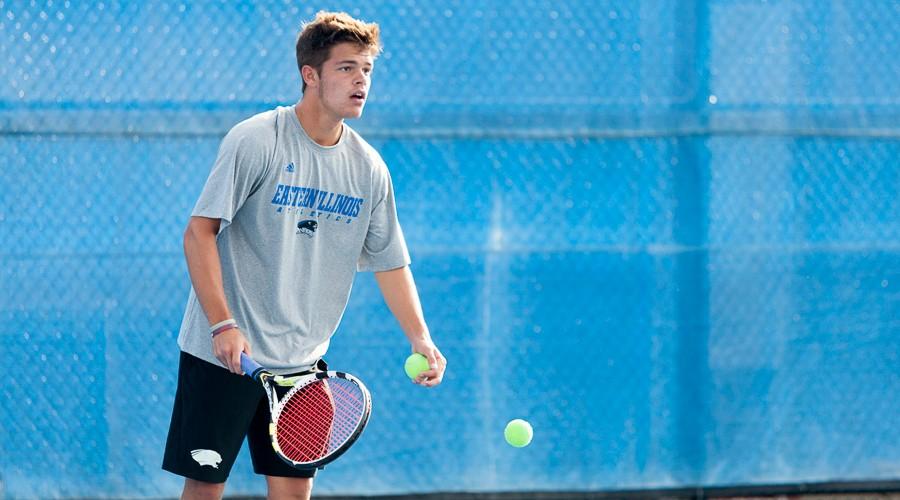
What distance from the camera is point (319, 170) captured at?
3256 mm

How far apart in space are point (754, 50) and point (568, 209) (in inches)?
38.2

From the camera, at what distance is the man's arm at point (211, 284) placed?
9.79ft

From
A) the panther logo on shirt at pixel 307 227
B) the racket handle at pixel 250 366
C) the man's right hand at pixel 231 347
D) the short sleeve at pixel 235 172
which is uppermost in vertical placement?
the short sleeve at pixel 235 172

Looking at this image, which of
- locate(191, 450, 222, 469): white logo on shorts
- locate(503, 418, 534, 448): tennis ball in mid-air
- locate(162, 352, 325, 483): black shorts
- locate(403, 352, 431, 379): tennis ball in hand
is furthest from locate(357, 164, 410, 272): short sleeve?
locate(503, 418, 534, 448): tennis ball in mid-air

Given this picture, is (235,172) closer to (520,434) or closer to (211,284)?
(211,284)

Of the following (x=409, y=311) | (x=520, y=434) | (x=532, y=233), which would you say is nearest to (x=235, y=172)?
(x=409, y=311)

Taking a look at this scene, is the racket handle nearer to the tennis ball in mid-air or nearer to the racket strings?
the racket strings

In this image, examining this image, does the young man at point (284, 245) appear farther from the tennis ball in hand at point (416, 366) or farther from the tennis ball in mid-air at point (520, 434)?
the tennis ball in mid-air at point (520, 434)

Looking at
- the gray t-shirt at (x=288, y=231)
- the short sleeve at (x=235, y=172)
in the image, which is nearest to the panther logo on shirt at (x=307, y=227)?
the gray t-shirt at (x=288, y=231)

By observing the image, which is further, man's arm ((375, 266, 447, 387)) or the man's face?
man's arm ((375, 266, 447, 387))

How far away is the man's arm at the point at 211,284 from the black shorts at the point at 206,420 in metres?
0.22

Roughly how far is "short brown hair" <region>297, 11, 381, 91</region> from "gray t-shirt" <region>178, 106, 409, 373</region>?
0.55 ft

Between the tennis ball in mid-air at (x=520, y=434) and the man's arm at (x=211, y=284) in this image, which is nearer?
the man's arm at (x=211, y=284)

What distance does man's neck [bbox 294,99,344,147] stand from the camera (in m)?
3.24
